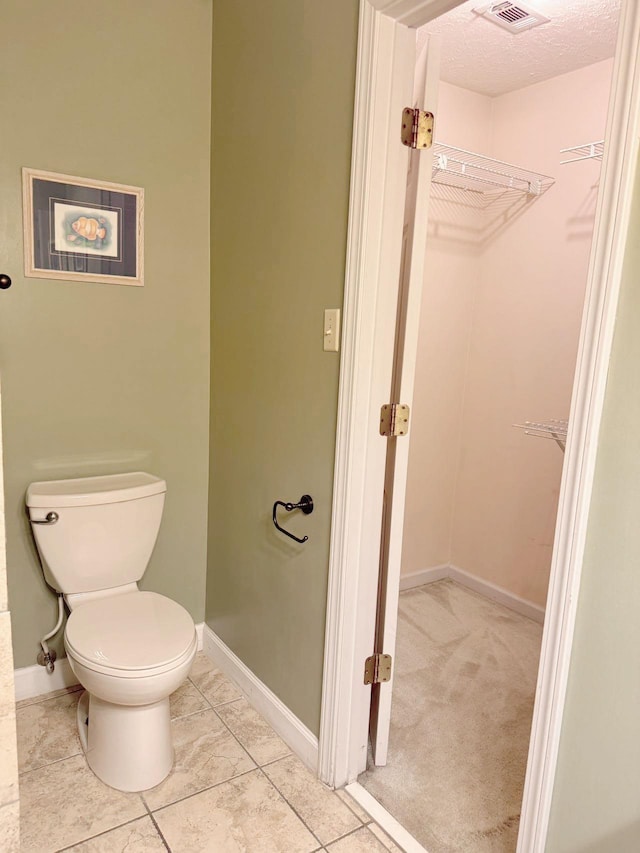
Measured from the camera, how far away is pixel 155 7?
6.98ft

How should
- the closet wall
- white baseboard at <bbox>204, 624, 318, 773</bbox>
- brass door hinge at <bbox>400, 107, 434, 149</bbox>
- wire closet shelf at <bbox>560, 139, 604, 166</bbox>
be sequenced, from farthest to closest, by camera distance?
the closet wall → wire closet shelf at <bbox>560, 139, 604, 166</bbox> → white baseboard at <bbox>204, 624, 318, 773</bbox> → brass door hinge at <bbox>400, 107, 434, 149</bbox>

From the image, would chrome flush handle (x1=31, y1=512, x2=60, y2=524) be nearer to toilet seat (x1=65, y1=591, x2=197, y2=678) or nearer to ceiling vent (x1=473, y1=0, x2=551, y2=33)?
toilet seat (x1=65, y1=591, x2=197, y2=678)

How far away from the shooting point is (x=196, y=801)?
5.78ft

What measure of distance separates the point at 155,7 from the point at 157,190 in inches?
24.5

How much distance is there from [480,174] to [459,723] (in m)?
2.48

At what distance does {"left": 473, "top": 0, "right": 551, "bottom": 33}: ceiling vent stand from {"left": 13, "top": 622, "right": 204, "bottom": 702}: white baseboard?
287cm

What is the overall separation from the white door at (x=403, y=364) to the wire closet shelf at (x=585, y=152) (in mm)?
1090

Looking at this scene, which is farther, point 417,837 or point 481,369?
point 481,369

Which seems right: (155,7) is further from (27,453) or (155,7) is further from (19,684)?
(19,684)

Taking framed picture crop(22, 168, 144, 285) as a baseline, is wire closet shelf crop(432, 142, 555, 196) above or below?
above

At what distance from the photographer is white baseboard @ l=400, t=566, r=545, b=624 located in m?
3.00

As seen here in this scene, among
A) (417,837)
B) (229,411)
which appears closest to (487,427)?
(229,411)

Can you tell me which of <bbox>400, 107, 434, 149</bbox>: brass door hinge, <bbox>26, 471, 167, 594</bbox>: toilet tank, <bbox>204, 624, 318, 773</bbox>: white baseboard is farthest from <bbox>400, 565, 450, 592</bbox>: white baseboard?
<bbox>400, 107, 434, 149</bbox>: brass door hinge

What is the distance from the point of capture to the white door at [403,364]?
5.28ft
